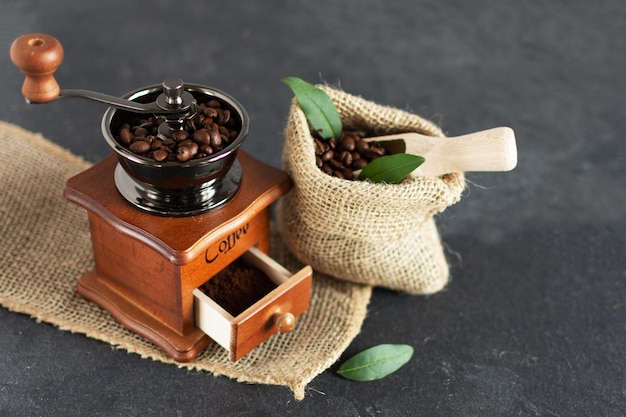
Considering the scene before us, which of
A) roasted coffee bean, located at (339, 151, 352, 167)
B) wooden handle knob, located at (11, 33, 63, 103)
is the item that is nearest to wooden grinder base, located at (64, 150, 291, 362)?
roasted coffee bean, located at (339, 151, 352, 167)

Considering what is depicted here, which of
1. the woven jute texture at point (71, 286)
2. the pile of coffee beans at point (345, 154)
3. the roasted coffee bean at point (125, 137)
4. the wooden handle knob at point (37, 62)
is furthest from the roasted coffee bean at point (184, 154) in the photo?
the woven jute texture at point (71, 286)

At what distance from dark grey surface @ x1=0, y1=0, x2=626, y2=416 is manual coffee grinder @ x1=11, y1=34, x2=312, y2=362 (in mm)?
103

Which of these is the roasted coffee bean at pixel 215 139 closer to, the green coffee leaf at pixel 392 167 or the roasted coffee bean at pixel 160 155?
the roasted coffee bean at pixel 160 155

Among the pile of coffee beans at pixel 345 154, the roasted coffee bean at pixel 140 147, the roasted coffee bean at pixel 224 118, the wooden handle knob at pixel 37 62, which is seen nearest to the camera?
the wooden handle knob at pixel 37 62

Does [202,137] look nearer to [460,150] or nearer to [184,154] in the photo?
[184,154]

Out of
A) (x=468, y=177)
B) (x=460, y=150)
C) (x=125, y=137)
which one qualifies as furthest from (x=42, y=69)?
(x=468, y=177)

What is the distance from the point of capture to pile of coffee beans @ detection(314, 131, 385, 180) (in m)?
1.62

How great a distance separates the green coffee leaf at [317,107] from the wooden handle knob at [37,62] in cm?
50

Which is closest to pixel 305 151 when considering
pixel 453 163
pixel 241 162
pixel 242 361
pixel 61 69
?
pixel 241 162

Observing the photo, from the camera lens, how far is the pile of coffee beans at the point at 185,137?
4.58ft

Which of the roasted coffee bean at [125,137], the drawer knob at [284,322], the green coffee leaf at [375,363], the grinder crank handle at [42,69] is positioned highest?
the grinder crank handle at [42,69]

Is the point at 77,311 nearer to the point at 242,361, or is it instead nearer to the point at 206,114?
the point at 242,361

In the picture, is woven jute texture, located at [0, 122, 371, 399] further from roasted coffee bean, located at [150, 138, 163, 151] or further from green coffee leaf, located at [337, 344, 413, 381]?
roasted coffee bean, located at [150, 138, 163, 151]

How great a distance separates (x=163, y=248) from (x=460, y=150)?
58 centimetres
